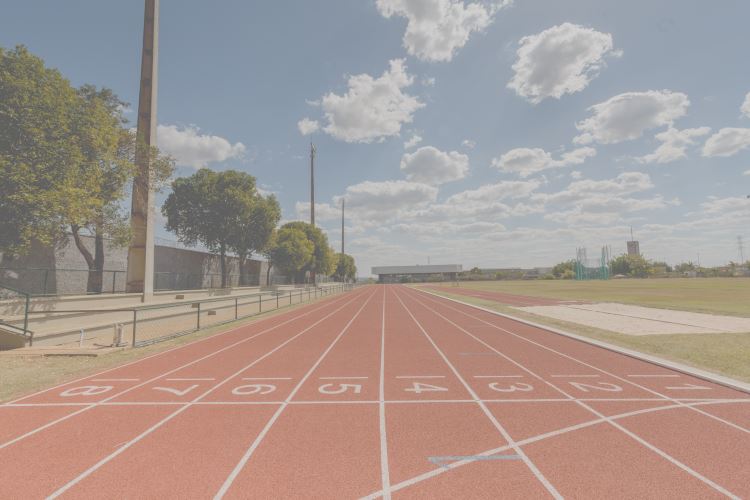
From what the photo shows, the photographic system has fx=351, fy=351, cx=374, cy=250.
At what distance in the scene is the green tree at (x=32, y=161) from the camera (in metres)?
11.2

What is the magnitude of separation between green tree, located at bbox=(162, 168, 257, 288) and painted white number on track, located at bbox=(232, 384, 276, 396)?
27.1m

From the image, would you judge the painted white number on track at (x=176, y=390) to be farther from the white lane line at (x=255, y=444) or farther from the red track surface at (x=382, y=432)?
the white lane line at (x=255, y=444)

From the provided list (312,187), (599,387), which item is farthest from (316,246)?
(599,387)

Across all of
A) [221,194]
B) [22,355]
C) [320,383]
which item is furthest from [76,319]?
[221,194]

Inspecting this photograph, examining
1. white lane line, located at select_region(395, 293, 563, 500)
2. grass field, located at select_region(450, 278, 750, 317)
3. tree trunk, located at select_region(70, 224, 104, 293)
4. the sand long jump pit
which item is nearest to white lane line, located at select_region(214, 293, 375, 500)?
white lane line, located at select_region(395, 293, 563, 500)

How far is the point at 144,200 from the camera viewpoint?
20.0 metres

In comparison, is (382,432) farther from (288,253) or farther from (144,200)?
(288,253)

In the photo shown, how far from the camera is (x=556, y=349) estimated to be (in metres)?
9.92

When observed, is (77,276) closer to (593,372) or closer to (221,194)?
(221,194)

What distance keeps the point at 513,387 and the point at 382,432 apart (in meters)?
3.13

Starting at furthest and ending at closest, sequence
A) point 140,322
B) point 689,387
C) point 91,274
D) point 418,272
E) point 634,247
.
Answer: point 634,247 → point 418,272 → point 91,274 → point 140,322 → point 689,387

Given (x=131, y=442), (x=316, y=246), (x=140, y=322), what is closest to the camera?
(x=131, y=442)

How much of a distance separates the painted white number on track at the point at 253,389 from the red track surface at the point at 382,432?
6 centimetres

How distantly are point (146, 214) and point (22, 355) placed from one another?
12286 millimetres
